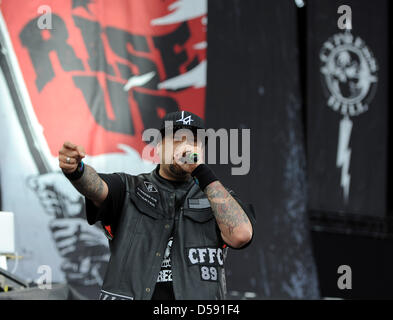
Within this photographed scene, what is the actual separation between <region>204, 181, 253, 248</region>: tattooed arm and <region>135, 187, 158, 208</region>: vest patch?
25 cm

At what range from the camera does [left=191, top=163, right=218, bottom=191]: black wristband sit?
1832 millimetres

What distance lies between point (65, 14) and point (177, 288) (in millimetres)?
3165

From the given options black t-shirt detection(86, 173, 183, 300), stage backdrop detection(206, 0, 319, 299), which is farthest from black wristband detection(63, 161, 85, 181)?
stage backdrop detection(206, 0, 319, 299)

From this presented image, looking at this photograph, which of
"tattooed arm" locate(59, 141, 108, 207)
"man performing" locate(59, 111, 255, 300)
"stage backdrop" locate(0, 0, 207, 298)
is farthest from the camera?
"stage backdrop" locate(0, 0, 207, 298)

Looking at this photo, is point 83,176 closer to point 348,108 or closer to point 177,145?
point 177,145

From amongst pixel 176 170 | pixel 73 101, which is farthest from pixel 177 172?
pixel 73 101

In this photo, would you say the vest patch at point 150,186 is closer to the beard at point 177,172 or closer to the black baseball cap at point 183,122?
the beard at point 177,172

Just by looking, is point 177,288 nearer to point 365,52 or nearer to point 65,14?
point 65,14

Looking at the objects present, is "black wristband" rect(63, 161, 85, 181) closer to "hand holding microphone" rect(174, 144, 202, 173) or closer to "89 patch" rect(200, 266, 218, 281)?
"hand holding microphone" rect(174, 144, 202, 173)

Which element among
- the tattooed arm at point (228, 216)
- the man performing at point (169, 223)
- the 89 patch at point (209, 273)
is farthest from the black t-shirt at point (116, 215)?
the tattooed arm at point (228, 216)

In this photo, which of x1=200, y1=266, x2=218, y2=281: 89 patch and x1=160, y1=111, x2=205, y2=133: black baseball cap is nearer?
x1=200, y1=266, x2=218, y2=281: 89 patch

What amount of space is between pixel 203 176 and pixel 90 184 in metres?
0.39

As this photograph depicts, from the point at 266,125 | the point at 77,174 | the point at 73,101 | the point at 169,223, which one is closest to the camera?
the point at 77,174

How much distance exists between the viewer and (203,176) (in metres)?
1.84
